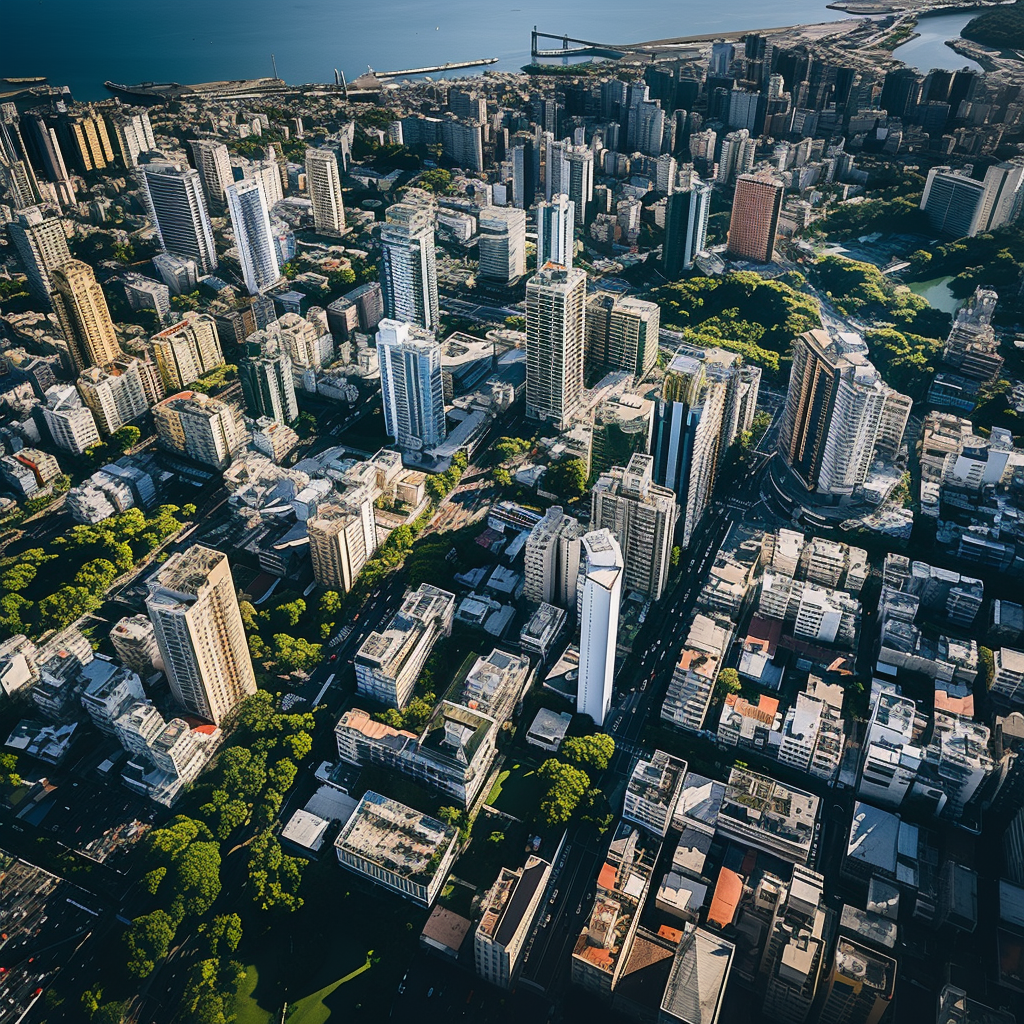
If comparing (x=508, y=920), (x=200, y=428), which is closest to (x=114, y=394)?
(x=200, y=428)

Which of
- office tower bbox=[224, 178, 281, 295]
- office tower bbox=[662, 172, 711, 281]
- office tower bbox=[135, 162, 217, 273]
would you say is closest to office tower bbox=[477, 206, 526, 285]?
office tower bbox=[662, 172, 711, 281]

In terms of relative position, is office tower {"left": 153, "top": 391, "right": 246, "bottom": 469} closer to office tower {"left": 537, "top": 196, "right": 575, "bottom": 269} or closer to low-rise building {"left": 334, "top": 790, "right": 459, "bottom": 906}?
low-rise building {"left": 334, "top": 790, "right": 459, "bottom": 906}

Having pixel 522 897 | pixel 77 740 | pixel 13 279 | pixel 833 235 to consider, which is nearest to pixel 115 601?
pixel 77 740

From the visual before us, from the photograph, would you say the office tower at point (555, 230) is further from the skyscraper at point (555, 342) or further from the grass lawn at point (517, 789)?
the grass lawn at point (517, 789)

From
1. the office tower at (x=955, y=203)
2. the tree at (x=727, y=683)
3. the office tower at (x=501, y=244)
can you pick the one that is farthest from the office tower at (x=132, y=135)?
the tree at (x=727, y=683)

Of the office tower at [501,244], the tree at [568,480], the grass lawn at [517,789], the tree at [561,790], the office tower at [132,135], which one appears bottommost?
the grass lawn at [517,789]
